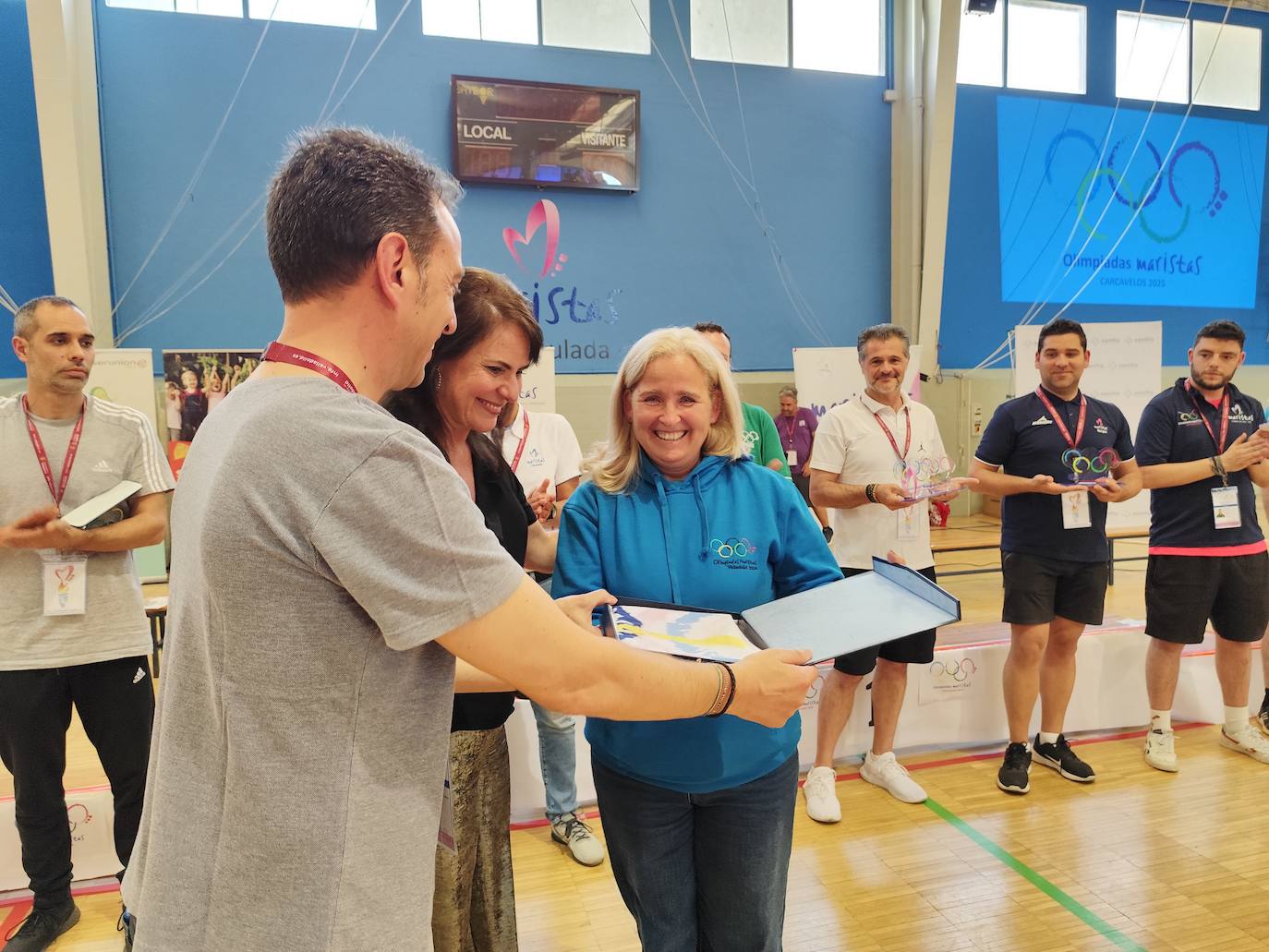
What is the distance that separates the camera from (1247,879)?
8.64 ft

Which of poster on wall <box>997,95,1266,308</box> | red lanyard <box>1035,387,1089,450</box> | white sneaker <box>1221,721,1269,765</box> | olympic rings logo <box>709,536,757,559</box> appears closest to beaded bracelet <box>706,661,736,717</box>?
olympic rings logo <box>709,536,757,559</box>

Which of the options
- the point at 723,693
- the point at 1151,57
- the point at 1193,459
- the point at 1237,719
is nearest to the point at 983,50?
the point at 1151,57

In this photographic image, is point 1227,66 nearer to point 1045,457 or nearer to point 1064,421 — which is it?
point 1064,421

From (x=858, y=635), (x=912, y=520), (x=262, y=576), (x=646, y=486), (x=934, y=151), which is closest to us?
(x=262, y=576)

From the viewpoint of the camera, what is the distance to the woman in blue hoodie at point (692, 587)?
1501mm

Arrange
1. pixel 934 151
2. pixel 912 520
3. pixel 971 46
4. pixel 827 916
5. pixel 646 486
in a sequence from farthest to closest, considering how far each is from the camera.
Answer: pixel 971 46 < pixel 934 151 < pixel 912 520 < pixel 827 916 < pixel 646 486

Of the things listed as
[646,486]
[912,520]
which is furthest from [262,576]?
[912,520]

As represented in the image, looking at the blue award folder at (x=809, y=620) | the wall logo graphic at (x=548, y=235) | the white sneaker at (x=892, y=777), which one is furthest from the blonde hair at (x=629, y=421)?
the wall logo graphic at (x=548, y=235)

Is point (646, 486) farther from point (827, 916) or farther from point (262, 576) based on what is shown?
point (827, 916)

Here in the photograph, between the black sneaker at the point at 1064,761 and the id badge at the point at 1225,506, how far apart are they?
42.9 inches

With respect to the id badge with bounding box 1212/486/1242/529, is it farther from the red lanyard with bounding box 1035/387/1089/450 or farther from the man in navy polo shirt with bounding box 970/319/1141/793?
the red lanyard with bounding box 1035/387/1089/450

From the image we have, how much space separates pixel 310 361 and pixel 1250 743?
165 inches

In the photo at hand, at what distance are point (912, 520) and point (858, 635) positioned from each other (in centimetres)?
218

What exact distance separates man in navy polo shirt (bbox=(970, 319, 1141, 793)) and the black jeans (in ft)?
9.93
